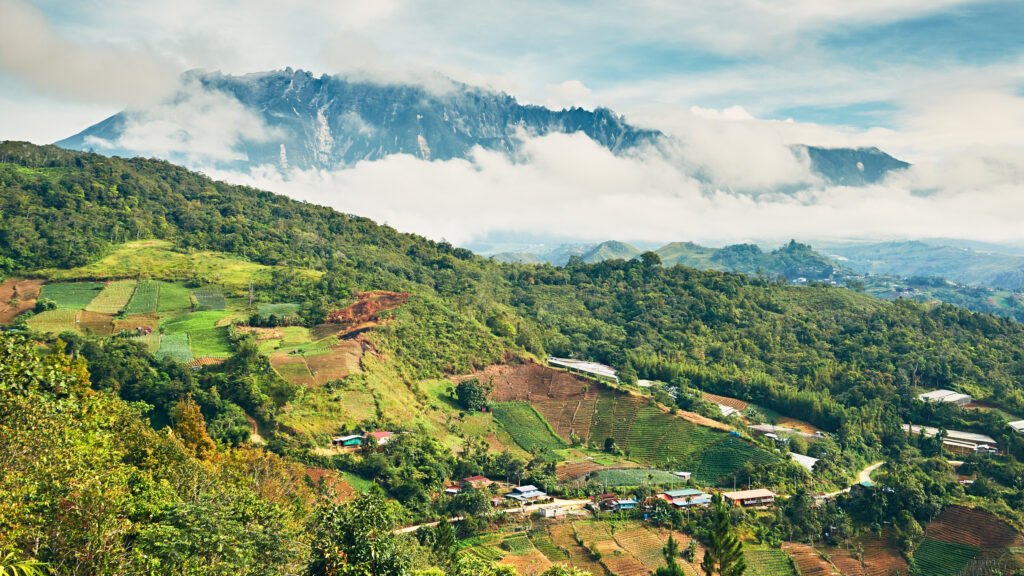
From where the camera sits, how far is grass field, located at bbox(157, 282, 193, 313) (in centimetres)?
5909

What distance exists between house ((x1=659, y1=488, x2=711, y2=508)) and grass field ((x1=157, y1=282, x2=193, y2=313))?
40539 millimetres

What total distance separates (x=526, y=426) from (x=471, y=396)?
4.78 metres

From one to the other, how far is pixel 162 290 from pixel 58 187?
2320 cm

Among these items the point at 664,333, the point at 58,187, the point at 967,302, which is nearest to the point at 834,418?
the point at 664,333

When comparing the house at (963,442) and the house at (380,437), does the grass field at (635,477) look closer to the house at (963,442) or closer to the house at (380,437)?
the house at (380,437)

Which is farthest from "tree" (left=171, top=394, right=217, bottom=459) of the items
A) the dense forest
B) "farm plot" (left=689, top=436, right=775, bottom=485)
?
"farm plot" (left=689, top=436, right=775, bottom=485)

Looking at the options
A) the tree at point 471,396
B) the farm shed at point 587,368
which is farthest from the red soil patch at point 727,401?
the tree at point 471,396

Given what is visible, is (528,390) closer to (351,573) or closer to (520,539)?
(520,539)

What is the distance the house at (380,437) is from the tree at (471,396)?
35.7 ft

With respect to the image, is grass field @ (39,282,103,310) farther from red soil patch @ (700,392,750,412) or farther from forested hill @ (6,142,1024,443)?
red soil patch @ (700,392,750,412)

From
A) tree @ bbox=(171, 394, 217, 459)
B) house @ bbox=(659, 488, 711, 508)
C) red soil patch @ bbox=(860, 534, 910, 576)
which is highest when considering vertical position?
tree @ bbox=(171, 394, 217, 459)

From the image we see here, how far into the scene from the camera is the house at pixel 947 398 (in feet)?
199

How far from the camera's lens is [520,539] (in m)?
38.0

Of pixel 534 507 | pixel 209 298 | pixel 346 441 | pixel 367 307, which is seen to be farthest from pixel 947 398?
pixel 209 298
